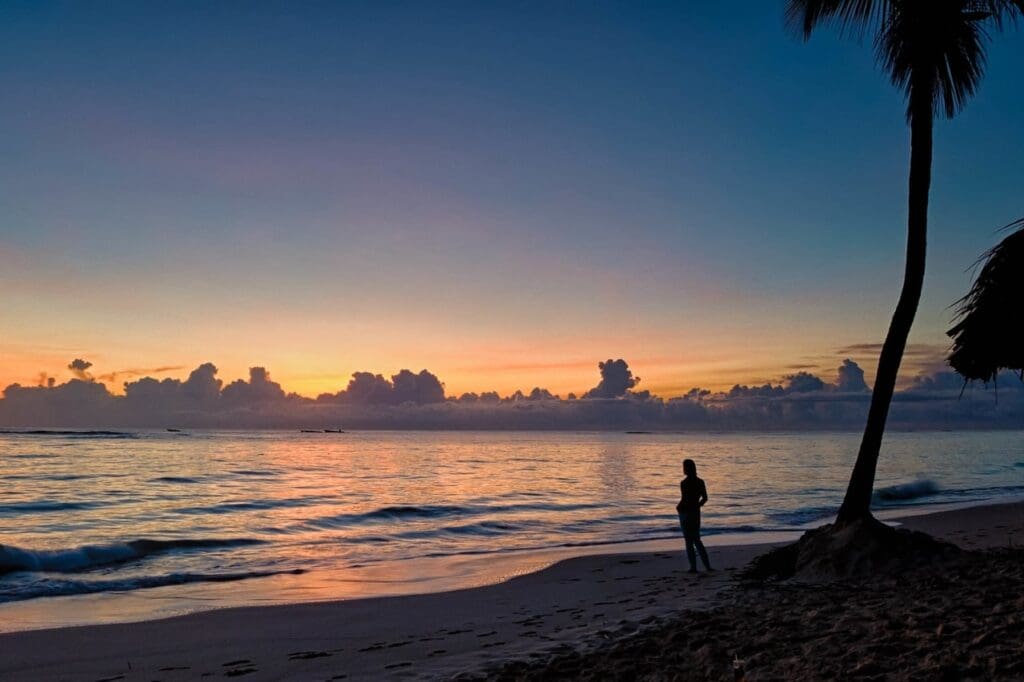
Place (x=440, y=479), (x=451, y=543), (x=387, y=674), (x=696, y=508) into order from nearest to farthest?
(x=387, y=674), (x=696, y=508), (x=451, y=543), (x=440, y=479)

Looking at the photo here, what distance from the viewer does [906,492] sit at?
3653 cm

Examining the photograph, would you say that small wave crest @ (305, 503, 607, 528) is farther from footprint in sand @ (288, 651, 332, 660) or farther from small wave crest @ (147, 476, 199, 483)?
small wave crest @ (147, 476, 199, 483)

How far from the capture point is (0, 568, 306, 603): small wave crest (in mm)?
13588

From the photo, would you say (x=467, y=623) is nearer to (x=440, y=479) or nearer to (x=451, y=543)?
(x=451, y=543)

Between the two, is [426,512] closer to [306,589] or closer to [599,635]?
[306,589]

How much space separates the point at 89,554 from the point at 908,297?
19264 millimetres

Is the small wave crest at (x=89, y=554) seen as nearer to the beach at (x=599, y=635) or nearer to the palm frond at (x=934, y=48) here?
the beach at (x=599, y=635)

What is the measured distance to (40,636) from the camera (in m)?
10.1

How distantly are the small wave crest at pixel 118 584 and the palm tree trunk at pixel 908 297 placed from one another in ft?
37.6

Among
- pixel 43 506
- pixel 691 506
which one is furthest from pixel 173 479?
pixel 691 506

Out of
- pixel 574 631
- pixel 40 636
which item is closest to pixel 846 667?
pixel 574 631

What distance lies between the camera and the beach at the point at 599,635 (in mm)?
5805

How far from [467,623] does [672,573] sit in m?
5.11

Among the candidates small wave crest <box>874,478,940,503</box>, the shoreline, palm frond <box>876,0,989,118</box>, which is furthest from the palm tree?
small wave crest <box>874,478,940,503</box>
